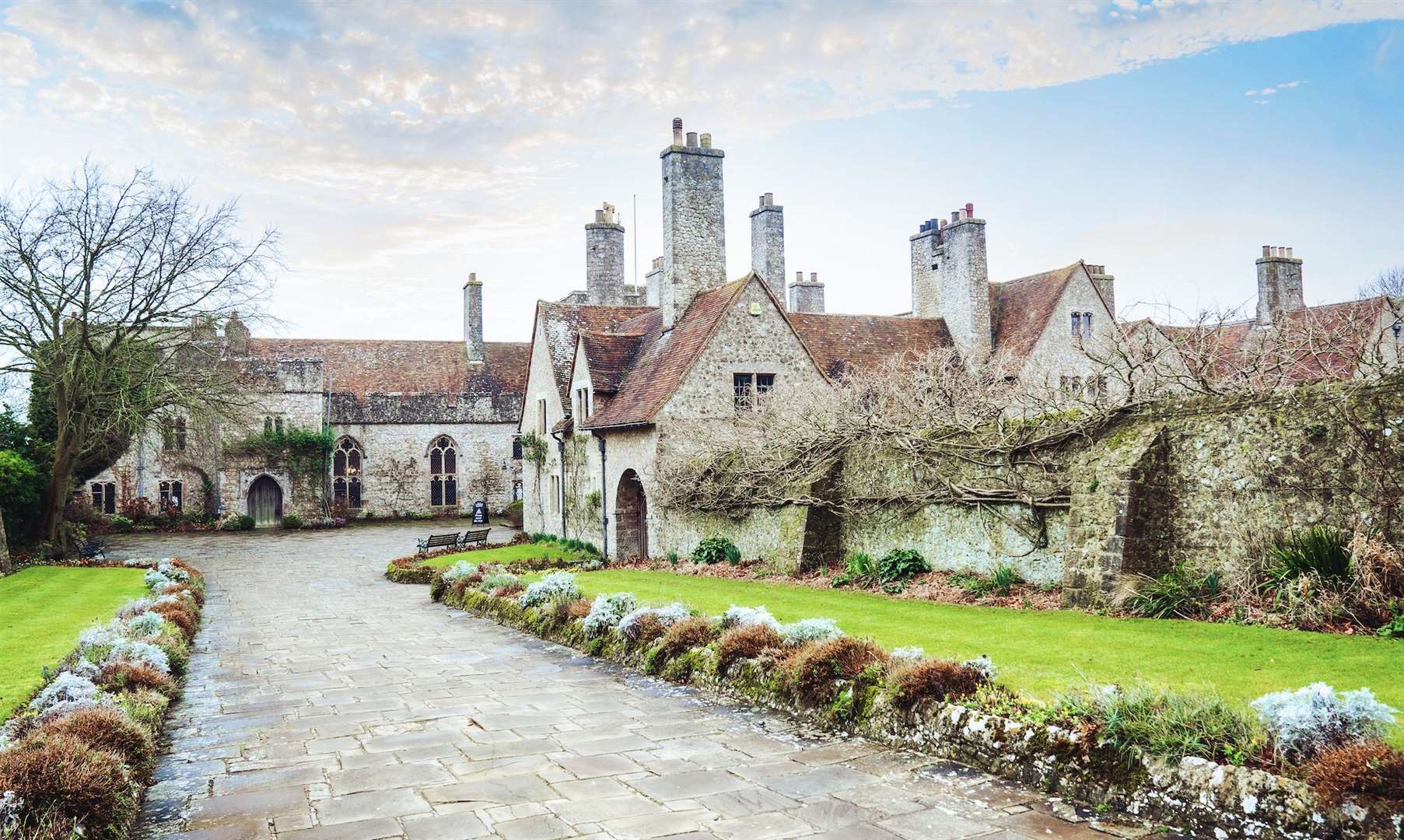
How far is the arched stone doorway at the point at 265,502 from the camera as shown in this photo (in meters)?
43.8

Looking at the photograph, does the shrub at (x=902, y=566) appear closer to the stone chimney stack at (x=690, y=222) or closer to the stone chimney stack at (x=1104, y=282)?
the stone chimney stack at (x=690, y=222)

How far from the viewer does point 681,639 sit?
10625 mm

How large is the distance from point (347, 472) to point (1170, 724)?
4397cm

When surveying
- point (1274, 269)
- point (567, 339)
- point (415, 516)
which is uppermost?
point (1274, 269)

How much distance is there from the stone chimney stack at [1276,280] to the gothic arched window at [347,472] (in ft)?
120

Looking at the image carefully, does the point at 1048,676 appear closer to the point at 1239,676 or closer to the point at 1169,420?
the point at 1239,676

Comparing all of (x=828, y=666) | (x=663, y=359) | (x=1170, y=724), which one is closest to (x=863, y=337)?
(x=663, y=359)

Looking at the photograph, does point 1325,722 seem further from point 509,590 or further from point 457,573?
point 457,573

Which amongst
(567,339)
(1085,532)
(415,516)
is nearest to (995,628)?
(1085,532)

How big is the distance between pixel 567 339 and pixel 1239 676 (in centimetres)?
2442

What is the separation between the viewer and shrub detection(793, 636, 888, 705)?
8.17 metres

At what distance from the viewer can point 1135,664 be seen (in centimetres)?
835

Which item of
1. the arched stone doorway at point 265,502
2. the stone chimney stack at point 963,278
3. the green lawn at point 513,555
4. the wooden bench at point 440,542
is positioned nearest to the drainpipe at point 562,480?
the green lawn at point 513,555

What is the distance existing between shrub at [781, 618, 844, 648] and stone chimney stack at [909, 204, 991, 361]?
21488mm
